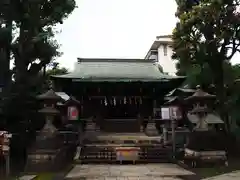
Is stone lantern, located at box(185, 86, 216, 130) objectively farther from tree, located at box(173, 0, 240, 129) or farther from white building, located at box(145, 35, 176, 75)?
white building, located at box(145, 35, 176, 75)

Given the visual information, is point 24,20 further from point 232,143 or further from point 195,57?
point 232,143

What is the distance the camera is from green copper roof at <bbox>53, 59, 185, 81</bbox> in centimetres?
2416

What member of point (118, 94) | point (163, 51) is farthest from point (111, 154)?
point (163, 51)

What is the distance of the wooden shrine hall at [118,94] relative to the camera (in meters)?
23.8

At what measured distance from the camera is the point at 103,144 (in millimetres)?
19734

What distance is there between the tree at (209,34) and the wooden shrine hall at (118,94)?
4581 millimetres

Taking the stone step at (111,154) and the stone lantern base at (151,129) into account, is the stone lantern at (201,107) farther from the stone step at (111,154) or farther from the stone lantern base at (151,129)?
the stone lantern base at (151,129)

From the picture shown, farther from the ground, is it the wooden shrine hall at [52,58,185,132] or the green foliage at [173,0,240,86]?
the green foliage at [173,0,240,86]

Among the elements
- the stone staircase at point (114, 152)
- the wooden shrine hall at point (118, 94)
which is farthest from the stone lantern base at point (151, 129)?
the stone staircase at point (114, 152)

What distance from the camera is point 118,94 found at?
25141 mm

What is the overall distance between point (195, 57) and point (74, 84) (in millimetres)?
9292

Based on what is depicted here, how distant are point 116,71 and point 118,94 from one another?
374 centimetres

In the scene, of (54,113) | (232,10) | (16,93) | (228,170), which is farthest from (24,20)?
(228,170)

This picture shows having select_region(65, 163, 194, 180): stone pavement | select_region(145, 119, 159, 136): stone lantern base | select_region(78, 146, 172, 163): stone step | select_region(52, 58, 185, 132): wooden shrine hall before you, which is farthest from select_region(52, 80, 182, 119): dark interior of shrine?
select_region(65, 163, 194, 180): stone pavement
